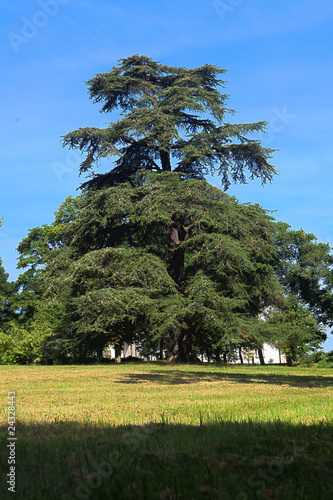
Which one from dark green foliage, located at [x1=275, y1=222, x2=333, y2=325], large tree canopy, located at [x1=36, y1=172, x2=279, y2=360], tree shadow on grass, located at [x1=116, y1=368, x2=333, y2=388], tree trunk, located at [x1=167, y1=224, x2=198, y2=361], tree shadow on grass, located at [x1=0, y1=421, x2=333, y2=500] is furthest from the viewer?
dark green foliage, located at [x1=275, y1=222, x2=333, y2=325]

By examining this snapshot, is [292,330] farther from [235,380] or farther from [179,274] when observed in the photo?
[235,380]

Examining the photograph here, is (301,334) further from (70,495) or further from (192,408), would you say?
(70,495)

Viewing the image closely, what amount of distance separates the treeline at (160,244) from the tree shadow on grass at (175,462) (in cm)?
1942

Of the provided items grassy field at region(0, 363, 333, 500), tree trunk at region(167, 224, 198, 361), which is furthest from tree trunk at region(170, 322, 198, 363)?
grassy field at region(0, 363, 333, 500)

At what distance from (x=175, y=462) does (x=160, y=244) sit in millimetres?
27618

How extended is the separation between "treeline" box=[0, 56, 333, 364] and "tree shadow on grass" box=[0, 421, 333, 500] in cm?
1942

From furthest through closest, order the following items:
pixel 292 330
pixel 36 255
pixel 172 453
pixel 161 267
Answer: pixel 36 255 < pixel 292 330 < pixel 161 267 < pixel 172 453

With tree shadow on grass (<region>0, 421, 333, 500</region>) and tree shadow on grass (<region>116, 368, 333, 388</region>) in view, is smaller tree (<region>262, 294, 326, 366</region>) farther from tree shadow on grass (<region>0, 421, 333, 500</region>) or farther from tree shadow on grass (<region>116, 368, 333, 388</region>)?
tree shadow on grass (<region>0, 421, 333, 500</region>)

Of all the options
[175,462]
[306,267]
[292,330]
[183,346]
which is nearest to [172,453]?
[175,462]

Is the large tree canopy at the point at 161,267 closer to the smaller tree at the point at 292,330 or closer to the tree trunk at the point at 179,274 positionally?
the tree trunk at the point at 179,274

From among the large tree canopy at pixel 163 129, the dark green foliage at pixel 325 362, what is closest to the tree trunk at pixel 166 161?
the large tree canopy at pixel 163 129

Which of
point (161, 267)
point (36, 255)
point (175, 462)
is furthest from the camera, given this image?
point (36, 255)

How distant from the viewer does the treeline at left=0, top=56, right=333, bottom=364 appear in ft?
84.6

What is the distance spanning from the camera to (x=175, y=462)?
366cm
